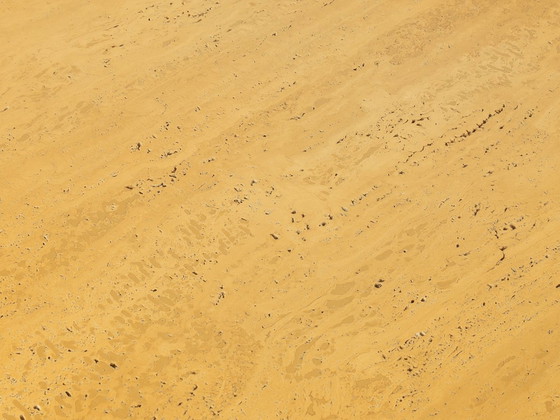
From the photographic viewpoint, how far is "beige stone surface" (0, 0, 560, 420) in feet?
20.7

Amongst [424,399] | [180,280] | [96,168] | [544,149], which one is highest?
[96,168]

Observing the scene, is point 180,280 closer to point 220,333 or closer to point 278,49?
point 220,333

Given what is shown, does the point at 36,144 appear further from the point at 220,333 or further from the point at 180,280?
the point at 220,333

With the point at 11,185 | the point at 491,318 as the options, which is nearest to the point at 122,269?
the point at 11,185

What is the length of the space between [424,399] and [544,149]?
13.1ft

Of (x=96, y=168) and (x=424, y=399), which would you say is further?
(x=96, y=168)

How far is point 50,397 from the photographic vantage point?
6.09 metres

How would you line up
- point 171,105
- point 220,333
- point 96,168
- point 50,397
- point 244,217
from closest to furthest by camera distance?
point 50,397 < point 220,333 < point 244,217 < point 96,168 < point 171,105

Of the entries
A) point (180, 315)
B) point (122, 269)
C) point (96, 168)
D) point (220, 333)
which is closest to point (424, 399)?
point (220, 333)

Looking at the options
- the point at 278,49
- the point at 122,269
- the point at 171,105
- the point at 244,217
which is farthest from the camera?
the point at 278,49

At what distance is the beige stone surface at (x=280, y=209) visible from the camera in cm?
632

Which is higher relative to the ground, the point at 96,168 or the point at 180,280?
the point at 96,168

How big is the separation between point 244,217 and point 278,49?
3.31m

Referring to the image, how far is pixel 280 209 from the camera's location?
25.4 ft
